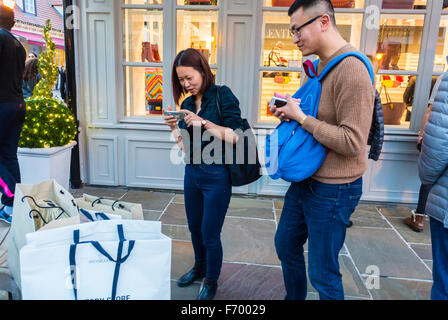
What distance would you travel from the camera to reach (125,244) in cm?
146

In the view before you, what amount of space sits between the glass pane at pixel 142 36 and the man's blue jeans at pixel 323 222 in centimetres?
337

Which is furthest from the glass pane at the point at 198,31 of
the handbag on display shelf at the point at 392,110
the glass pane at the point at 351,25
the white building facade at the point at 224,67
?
the handbag on display shelf at the point at 392,110

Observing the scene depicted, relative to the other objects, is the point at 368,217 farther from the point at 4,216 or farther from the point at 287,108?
the point at 4,216

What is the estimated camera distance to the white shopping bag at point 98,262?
1.38 meters

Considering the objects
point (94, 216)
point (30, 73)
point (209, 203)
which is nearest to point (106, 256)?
point (94, 216)

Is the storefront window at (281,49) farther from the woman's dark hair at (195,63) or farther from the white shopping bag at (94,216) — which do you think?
the white shopping bag at (94,216)

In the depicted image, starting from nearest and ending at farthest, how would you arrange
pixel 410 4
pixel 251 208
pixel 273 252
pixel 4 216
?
pixel 273 252 → pixel 4 216 → pixel 410 4 → pixel 251 208

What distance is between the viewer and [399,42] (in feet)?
13.7

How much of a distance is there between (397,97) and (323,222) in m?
3.43

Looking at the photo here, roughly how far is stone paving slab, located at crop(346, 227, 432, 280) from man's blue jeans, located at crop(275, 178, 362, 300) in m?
1.38

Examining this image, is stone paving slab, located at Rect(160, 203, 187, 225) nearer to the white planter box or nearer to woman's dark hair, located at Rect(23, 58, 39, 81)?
the white planter box

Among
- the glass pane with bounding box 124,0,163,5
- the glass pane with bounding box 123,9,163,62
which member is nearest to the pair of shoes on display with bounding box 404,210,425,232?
the glass pane with bounding box 123,9,163,62

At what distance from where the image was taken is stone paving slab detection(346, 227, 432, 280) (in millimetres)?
2859
